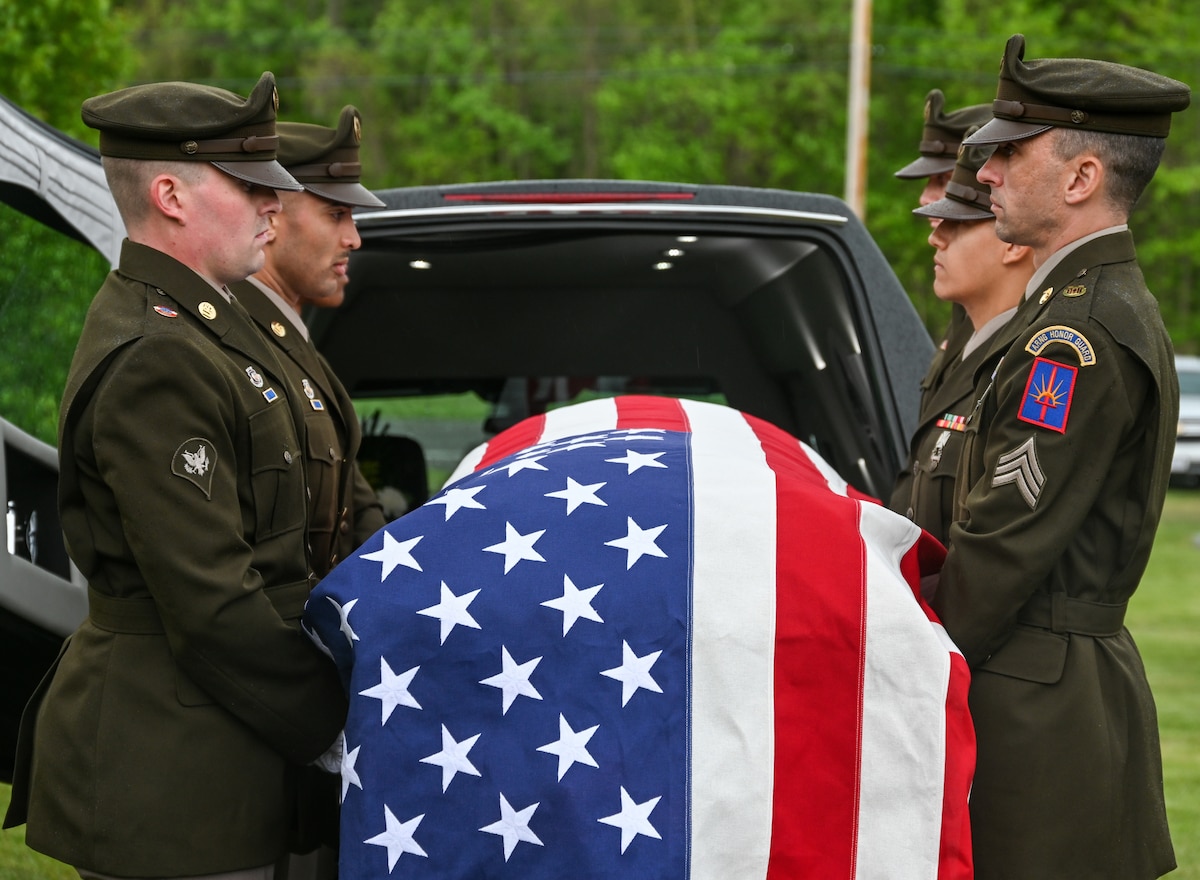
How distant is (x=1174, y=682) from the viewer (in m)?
6.88

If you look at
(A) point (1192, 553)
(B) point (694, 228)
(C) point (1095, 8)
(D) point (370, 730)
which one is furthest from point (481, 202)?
(C) point (1095, 8)

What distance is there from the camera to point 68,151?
2832 mm

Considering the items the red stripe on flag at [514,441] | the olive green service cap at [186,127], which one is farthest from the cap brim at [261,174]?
the red stripe on flag at [514,441]

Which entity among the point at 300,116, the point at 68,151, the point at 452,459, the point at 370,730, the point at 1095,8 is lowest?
the point at 300,116

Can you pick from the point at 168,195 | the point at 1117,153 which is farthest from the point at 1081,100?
the point at 168,195

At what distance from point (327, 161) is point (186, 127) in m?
0.75

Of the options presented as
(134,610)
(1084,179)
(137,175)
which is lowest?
(134,610)

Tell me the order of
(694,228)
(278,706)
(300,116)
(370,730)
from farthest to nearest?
(300,116) < (694,228) < (278,706) < (370,730)

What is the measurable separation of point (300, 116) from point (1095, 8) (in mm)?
16773

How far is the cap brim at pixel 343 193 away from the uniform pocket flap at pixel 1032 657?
1.49 meters

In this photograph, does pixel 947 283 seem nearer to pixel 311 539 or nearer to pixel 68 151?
pixel 311 539

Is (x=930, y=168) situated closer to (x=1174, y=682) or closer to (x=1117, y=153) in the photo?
(x=1117, y=153)

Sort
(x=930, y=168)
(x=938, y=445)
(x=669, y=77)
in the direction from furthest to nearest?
(x=669, y=77), (x=930, y=168), (x=938, y=445)

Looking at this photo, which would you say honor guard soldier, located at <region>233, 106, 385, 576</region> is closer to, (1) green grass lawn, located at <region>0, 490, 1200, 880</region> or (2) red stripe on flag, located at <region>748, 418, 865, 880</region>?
(2) red stripe on flag, located at <region>748, 418, 865, 880</region>
